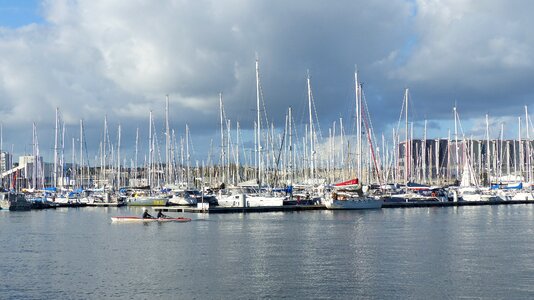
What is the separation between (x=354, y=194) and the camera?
335 ft

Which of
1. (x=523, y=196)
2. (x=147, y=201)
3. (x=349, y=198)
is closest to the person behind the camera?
(x=349, y=198)

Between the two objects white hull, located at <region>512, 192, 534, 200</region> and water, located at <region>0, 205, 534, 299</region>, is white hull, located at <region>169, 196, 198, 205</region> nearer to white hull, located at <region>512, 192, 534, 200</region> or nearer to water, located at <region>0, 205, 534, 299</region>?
water, located at <region>0, 205, 534, 299</region>

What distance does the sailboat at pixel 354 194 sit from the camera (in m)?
101

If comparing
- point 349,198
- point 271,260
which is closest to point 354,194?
point 349,198

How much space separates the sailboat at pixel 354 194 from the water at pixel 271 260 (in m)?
21.3

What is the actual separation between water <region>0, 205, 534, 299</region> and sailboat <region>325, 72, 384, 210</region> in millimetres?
21298

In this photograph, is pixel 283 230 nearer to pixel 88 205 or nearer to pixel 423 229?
pixel 423 229

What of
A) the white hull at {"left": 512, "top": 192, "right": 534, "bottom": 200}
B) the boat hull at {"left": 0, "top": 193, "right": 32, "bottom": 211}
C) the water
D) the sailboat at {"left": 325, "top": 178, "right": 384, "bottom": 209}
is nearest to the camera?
the water

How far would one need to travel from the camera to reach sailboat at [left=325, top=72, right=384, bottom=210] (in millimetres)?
100688

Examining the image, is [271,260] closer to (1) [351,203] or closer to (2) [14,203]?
(1) [351,203]

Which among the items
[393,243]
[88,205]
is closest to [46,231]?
[393,243]

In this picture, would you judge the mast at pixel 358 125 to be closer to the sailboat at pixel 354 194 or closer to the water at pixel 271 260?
the sailboat at pixel 354 194

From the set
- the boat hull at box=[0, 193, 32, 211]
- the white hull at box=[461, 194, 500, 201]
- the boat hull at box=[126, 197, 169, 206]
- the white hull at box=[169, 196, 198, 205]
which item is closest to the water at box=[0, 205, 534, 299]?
the white hull at box=[169, 196, 198, 205]

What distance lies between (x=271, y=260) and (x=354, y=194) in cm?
5562
